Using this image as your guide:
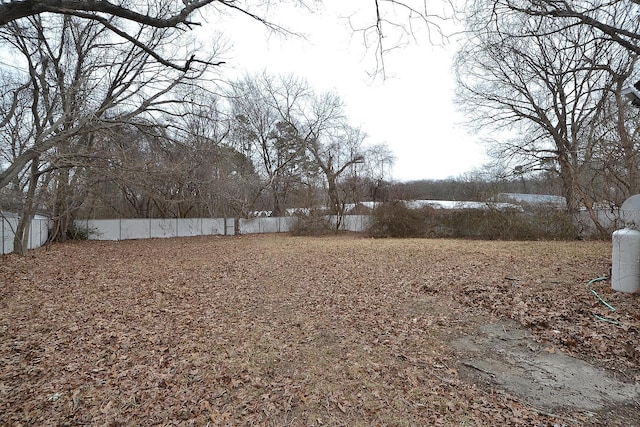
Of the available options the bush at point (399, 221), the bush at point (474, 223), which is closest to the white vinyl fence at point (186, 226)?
the bush at point (399, 221)

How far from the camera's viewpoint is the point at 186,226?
72.9 feet

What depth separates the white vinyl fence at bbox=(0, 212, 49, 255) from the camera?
38.1 feet

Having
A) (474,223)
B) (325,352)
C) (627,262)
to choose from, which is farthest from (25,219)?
(474,223)

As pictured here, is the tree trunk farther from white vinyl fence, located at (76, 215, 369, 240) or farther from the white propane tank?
the white propane tank

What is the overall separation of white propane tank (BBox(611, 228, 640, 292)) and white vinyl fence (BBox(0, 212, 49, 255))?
46.3 feet

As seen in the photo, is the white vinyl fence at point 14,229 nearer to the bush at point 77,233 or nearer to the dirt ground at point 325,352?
the bush at point 77,233

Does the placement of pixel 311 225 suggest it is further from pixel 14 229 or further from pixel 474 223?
pixel 14 229

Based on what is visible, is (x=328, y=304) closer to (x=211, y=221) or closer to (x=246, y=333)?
(x=246, y=333)

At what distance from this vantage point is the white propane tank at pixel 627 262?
17.2ft

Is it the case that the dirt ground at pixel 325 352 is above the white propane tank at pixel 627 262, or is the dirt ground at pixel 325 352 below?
below

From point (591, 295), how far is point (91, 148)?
12271mm

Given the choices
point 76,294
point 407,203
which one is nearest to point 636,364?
point 76,294

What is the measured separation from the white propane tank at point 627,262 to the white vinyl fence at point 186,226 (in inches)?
616

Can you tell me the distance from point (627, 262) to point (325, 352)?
5.00 meters
